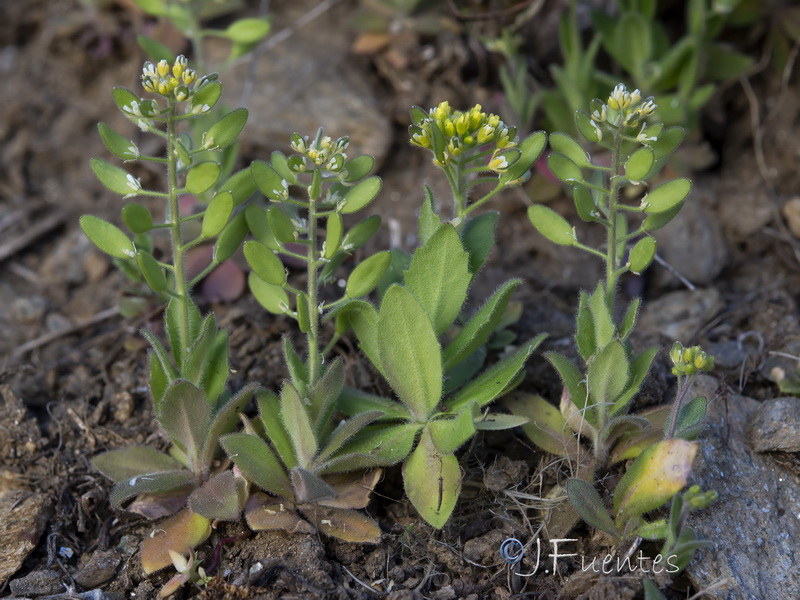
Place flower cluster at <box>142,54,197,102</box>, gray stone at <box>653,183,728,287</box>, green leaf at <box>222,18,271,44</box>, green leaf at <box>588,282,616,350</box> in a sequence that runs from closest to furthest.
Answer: flower cluster at <box>142,54,197,102</box>
green leaf at <box>588,282,616,350</box>
green leaf at <box>222,18,271,44</box>
gray stone at <box>653,183,728,287</box>

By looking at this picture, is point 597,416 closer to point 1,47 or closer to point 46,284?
point 46,284

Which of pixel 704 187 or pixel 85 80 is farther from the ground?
pixel 85 80

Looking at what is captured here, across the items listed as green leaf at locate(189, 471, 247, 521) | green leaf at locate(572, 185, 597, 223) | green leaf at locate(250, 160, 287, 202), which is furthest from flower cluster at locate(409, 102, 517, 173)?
green leaf at locate(189, 471, 247, 521)

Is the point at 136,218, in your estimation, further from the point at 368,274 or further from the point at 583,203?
the point at 583,203

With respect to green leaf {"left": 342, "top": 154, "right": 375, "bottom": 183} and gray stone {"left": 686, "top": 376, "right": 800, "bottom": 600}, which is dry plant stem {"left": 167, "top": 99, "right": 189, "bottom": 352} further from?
gray stone {"left": 686, "top": 376, "right": 800, "bottom": 600}

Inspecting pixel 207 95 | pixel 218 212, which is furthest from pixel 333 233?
pixel 207 95

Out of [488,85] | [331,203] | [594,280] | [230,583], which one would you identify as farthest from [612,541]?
[488,85]
